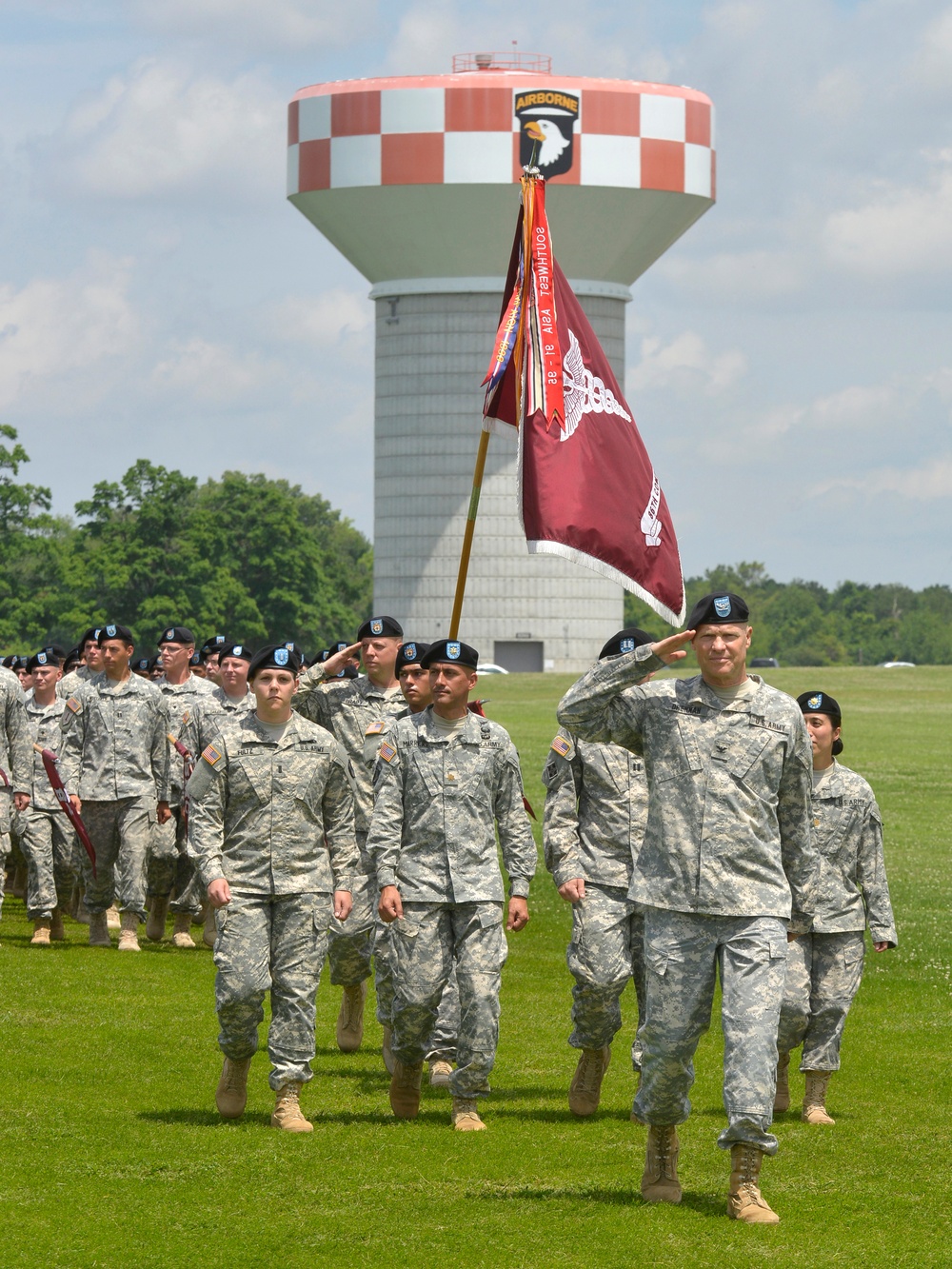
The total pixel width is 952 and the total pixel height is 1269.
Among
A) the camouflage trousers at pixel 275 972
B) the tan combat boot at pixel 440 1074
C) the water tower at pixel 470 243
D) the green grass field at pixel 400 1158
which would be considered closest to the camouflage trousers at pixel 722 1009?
the green grass field at pixel 400 1158

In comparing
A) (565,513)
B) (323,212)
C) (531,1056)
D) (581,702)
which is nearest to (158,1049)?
(531,1056)

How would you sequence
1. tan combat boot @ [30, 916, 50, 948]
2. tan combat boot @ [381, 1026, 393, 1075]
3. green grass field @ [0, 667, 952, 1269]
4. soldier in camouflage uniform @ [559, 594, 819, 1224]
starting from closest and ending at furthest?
green grass field @ [0, 667, 952, 1269] → soldier in camouflage uniform @ [559, 594, 819, 1224] → tan combat boot @ [381, 1026, 393, 1075] → tan combat boot @ [30, 916, 50, 948]

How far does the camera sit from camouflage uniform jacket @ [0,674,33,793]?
15812 millimetres

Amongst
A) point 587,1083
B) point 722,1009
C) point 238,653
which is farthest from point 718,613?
point 238,653

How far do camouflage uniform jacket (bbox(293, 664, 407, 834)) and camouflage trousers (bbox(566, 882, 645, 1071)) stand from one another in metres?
2.12

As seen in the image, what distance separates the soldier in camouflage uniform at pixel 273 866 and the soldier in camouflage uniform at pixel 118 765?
6.15 metres

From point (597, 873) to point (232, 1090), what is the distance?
2223 millimetres

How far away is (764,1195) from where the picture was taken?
29.4 feet

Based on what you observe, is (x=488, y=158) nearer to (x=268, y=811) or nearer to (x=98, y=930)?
(x=98, y=930)

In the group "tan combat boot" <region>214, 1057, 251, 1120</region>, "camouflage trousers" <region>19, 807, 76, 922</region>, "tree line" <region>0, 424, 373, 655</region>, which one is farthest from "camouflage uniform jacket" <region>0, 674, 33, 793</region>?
"tree line" <region>0, 424, 373, 655</region>

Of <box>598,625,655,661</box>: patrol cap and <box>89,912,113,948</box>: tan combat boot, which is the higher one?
<box>598,625,655,661</box>: patrol cap

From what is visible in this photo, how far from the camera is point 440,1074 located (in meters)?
11.4

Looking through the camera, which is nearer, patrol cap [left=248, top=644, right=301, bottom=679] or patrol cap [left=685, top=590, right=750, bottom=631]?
patrol cap [left=685, top=590, right=750, bottom=631]

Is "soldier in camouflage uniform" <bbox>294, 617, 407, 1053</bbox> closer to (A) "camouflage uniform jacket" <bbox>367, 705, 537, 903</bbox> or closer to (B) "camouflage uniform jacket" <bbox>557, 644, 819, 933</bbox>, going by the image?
(A) "camouflage uniform jacket" <bbox>367, 705, 537, 903</bbox>
